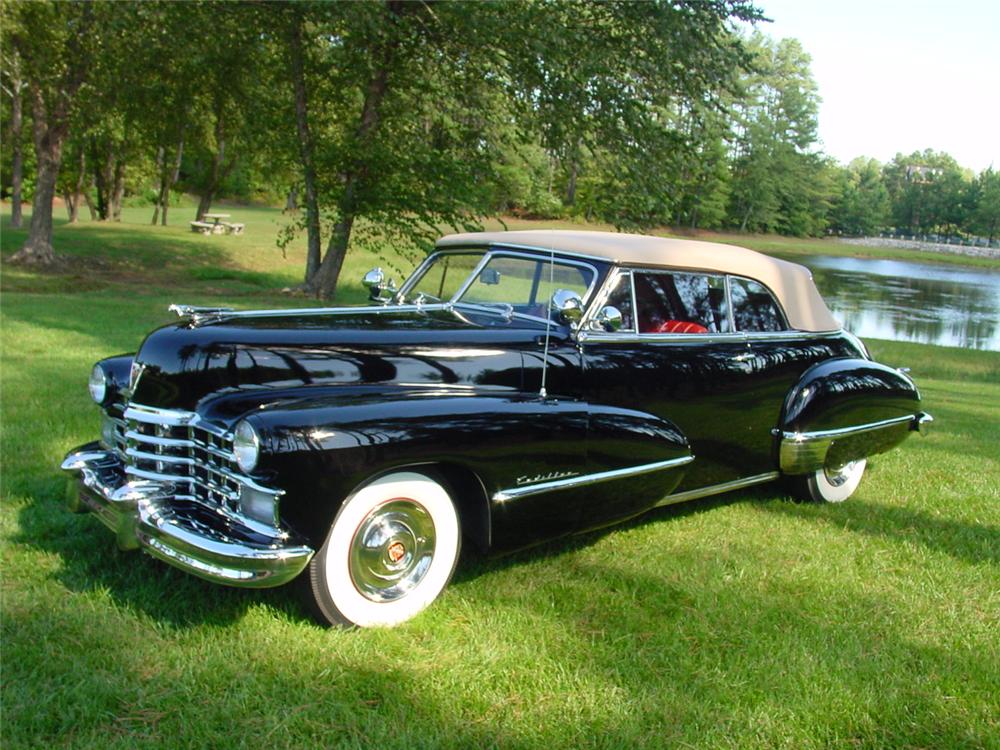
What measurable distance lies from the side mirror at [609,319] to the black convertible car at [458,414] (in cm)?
1

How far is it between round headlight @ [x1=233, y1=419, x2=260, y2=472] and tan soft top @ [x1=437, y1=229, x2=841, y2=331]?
2028 mm

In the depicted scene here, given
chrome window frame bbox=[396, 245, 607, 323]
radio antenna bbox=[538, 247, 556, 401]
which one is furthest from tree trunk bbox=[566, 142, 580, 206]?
radio antenna bbox=[538, 247, 556, 401]

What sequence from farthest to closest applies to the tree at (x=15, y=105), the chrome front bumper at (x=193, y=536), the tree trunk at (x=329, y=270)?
the tree at (x=15, y=105), the tree trunk at (x=329, y=270), the chrome front bumper at (x=193, y=536)

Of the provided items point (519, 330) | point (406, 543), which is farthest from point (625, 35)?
point (406, 543)

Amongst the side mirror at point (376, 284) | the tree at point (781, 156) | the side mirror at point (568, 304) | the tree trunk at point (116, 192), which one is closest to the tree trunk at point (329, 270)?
the side mirror at point (376, 284)

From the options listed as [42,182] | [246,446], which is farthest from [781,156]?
[246,446]

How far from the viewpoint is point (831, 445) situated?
511 centimetres

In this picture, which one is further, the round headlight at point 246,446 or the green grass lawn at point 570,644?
the round headlight at point 246,446

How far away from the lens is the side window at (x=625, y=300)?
14.4 ft

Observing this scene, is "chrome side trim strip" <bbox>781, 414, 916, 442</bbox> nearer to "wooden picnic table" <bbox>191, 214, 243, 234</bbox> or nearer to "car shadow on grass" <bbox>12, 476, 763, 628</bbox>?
"car shadow on grass" <bbox>12, 476, 763, 628</bbox>

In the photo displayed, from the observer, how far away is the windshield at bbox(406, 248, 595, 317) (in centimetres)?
445

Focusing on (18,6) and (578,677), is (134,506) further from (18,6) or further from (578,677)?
(18,6)

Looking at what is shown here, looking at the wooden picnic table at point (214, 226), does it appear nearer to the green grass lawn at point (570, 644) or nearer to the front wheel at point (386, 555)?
the green grass lawn at point (570, 644)

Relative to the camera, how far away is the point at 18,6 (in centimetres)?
1691
